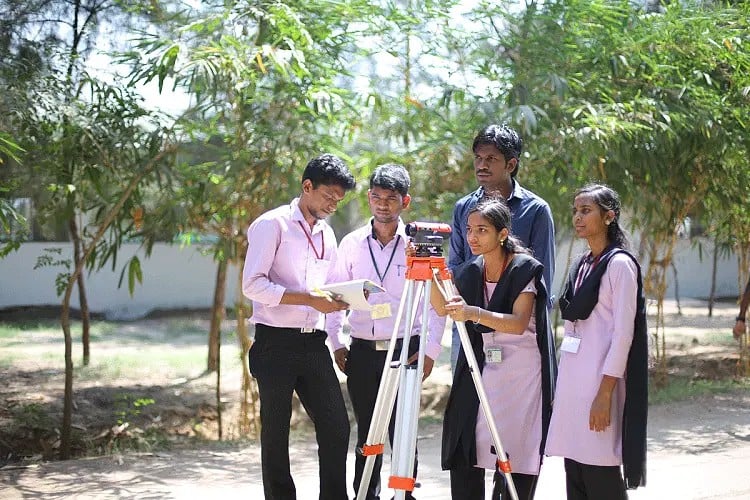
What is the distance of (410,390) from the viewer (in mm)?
3100

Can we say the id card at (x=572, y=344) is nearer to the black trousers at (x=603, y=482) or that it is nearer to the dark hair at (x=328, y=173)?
the black trousers at (x=603, y=482)

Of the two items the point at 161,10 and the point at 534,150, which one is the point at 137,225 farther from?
the point at 534,150

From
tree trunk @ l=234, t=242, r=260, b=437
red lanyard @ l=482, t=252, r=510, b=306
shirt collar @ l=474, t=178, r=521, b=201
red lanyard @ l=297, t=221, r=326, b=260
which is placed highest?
shirt collar @ l=474, t=178, r=521, b=201

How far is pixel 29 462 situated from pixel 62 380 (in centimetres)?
224

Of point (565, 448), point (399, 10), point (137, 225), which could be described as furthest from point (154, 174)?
point (565, 448)

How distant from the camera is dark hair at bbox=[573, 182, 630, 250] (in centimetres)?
340

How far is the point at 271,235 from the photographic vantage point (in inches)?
145

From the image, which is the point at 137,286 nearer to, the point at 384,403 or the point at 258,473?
the point at 258,473

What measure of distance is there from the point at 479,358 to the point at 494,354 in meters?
0.09

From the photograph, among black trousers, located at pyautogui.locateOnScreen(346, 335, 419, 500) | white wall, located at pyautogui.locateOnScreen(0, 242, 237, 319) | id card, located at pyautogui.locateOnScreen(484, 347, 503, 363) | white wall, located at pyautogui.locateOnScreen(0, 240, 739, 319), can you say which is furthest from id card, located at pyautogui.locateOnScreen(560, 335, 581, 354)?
white wall, located at pyautogui.locateOnScreen(0, 242, 237, 319)

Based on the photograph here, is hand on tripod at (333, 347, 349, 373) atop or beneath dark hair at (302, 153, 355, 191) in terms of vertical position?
beneath

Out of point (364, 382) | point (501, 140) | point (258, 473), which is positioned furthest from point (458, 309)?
point (258, 473)

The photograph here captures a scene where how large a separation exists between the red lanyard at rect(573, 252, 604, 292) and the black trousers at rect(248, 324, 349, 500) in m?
1.10

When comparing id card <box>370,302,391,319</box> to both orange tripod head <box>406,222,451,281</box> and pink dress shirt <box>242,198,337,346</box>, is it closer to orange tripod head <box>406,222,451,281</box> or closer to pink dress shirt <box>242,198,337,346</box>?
pink dress shirt <box>242,198,337,346</box>
